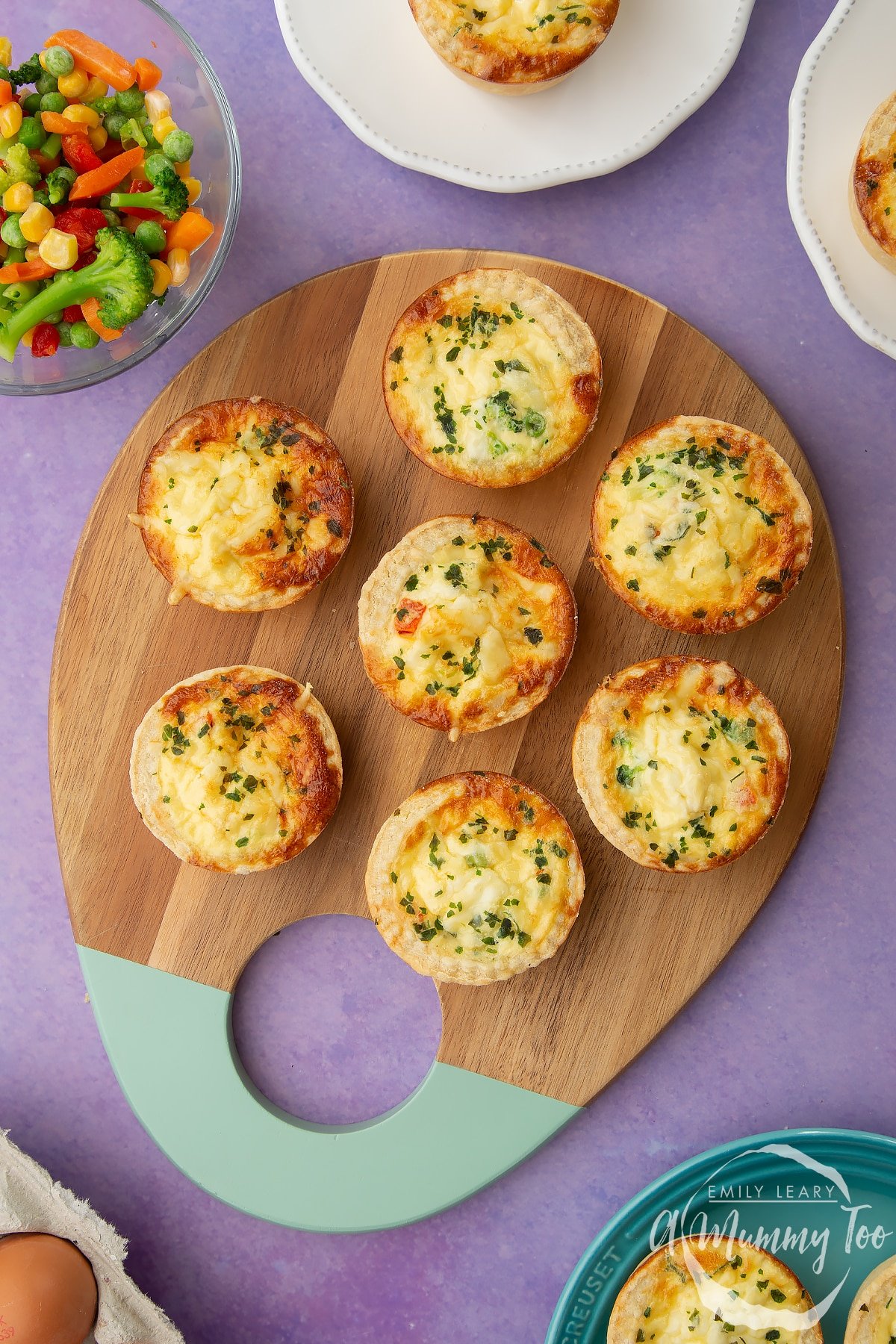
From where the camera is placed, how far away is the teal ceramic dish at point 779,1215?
394 cm

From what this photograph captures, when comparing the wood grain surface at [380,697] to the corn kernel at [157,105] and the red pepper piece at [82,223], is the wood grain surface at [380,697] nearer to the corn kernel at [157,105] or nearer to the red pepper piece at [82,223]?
the red pepper piece at [82,223]

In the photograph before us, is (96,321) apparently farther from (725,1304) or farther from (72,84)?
(725,1304)

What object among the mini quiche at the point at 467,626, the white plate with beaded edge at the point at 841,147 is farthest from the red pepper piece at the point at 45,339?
the white plate with beaded edge at the point at 841,147

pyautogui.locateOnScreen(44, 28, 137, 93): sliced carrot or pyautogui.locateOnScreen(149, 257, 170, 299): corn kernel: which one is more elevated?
pyautogui.locateOnScreen(44, 28, 137, 93): sliced carrot

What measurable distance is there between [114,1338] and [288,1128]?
45.2 inches

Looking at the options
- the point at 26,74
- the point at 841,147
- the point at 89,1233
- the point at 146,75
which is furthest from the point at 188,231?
the point at 89,1233

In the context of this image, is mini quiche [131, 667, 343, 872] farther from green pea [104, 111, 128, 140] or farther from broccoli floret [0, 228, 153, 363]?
green pea [104, 111, 128, 140]

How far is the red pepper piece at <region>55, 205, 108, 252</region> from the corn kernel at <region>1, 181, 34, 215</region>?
0.12 meters

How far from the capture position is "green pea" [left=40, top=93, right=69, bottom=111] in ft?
11.7

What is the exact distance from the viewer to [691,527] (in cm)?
371

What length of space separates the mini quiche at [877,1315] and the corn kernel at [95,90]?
17.5 ft

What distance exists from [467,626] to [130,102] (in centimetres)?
229

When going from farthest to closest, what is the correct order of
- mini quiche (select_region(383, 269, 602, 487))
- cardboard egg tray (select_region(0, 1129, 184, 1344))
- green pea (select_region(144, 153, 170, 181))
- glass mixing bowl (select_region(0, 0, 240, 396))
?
cardboard egg tray (select_region(0, 1129, 184, 1344)) < glass mixing bowl (select_region(0, 0, 240, 396)) < mini quiche (select_region(383, 269, 602, 487)) < green pea (select_region(144, 153, 170, 181))

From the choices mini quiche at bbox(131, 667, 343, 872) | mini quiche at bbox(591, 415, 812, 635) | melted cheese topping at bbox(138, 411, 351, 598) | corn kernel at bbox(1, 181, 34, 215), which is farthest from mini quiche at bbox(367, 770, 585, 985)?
corn kernel at bbox(1, 181, 34, 215)
